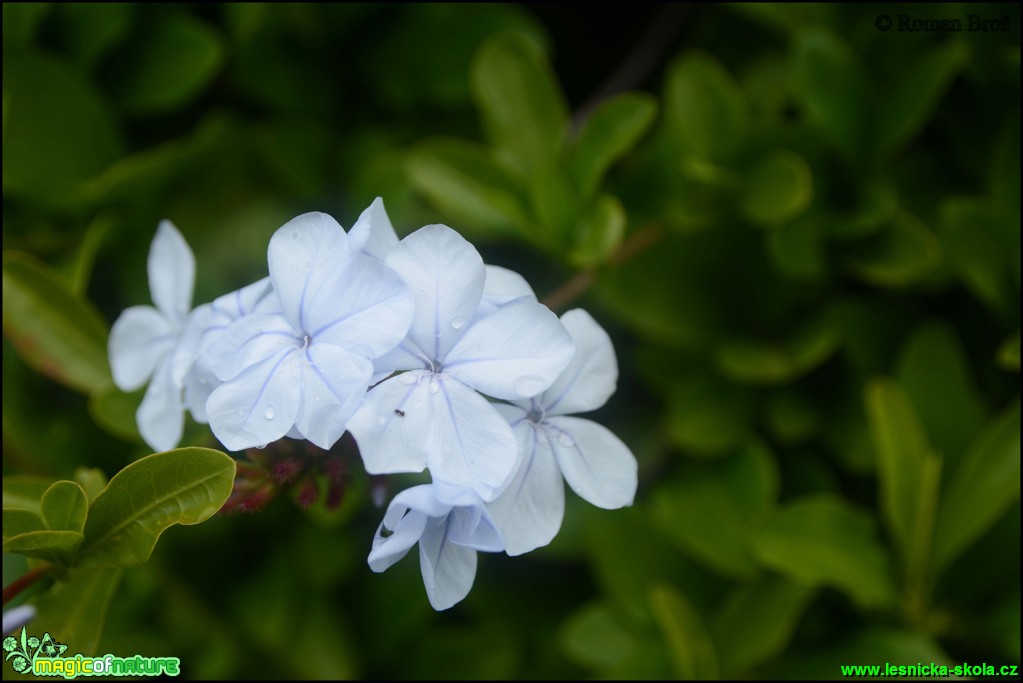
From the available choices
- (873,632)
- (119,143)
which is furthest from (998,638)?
(119,143)

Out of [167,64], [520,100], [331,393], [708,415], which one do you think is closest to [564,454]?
[331,393]

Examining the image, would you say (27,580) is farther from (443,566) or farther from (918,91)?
(918,91)

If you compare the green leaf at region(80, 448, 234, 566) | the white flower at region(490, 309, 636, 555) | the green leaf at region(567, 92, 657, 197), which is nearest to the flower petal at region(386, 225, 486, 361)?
the white flower at region(490, 309, 636, 555)

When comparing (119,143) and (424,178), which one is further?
(119,143)

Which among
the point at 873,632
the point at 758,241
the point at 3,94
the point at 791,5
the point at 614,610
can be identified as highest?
the point at 791,5

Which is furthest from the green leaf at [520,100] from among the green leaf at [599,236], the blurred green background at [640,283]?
the green leaf at [599,236]

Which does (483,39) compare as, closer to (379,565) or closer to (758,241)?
(758,241)
